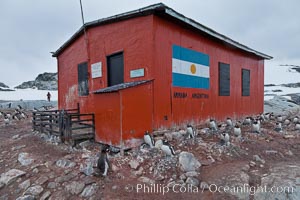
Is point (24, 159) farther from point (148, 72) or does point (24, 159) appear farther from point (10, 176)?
point (148, 72)

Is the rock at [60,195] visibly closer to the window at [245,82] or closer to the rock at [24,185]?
the rock at [24,185]

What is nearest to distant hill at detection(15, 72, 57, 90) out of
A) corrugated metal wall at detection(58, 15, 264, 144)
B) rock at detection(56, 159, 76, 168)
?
corrugated metal wall at detection(58, 15, 264, 144)

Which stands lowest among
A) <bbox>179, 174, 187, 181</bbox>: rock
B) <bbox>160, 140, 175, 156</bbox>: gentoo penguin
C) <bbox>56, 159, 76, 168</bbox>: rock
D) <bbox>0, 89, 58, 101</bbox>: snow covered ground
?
<bbox>179, 174, 187, 181</bbox>: rock

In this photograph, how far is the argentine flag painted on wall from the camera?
7992 millimetres

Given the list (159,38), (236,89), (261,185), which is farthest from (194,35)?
(261,185)

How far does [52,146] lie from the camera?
24.8 ft

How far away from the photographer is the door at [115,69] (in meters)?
8.11

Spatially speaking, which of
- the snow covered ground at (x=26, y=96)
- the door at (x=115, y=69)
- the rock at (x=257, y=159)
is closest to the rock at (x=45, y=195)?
the door at (x=115, y=69)

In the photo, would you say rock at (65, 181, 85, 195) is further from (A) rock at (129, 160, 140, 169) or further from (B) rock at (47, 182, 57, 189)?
(A) rock at (129, 160, 140, 169)

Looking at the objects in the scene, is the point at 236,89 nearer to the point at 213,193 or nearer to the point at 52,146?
the point at 213,193

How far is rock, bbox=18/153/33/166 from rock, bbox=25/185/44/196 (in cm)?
145

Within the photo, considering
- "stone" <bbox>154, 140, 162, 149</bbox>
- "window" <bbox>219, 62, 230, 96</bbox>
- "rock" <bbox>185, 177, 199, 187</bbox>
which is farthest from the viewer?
"window" <bbox>219, 62, 230, 96</bbox>

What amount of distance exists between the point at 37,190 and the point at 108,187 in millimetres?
1614

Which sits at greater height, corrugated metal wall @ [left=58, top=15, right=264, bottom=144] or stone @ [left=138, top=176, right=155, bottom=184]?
corrugated metal wall @ [left=58, top=15, right=264, bottom=144]
